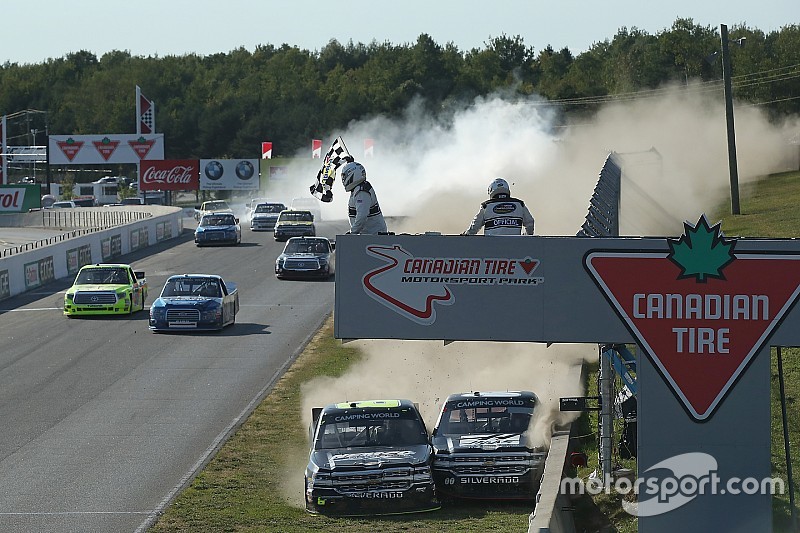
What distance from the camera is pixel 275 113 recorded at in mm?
120750

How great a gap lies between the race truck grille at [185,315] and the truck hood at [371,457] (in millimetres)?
14653

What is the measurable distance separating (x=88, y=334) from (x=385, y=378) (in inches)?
395

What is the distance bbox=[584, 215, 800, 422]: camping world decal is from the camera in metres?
10.2

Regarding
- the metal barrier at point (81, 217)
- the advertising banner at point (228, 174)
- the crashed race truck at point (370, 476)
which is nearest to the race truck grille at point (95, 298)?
the crashed race truck at point (370, 476)

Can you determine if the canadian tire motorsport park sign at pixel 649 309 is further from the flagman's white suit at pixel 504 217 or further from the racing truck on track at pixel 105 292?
the racing truck on track at pixel 105 292

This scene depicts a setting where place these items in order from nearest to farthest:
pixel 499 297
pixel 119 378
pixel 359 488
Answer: pixel 499 297 < pixel 359 488 < pixel 119 378

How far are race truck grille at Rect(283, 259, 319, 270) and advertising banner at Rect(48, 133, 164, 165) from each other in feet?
139

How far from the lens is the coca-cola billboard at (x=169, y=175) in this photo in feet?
250

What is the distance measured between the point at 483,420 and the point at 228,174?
6484 cm

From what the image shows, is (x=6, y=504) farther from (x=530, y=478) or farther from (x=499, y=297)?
(x=499, y=297)

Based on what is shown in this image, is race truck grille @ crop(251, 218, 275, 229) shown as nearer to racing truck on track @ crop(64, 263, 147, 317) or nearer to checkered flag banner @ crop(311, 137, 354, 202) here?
racing truck on track @ crop(64, 263, 147, 317)

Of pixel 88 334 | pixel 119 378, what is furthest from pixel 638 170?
pixel 119 378

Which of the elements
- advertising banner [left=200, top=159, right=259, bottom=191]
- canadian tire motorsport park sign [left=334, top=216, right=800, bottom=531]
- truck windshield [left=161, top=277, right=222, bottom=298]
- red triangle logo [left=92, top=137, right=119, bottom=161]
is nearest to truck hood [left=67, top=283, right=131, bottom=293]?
truck windshield [left=161, top=277, right=222, bottom=298]

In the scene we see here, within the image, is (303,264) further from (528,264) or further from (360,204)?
(528,264)
